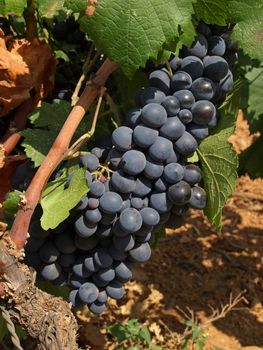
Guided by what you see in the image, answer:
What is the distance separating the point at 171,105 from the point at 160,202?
0.21 m

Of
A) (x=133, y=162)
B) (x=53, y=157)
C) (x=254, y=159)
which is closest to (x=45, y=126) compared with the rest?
(x=53, y=157)

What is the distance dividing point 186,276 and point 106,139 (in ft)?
5.74

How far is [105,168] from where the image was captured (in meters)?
1.38

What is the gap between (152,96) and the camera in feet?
4.55

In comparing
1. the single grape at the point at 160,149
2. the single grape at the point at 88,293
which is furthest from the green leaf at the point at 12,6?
the single grape at the point at 88,293

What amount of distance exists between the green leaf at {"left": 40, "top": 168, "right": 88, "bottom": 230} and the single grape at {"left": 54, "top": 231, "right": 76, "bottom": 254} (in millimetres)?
104

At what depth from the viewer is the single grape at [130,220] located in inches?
52.6

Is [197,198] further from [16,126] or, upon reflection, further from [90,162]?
[16,126]

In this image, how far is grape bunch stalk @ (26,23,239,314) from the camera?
135 cm

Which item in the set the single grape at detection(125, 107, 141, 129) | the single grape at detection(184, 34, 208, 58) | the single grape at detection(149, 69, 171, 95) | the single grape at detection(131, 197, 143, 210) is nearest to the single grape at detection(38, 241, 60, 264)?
the single grape at detection(131, 197, 143, 210)

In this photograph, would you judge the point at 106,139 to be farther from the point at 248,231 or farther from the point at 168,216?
the point at 248,231

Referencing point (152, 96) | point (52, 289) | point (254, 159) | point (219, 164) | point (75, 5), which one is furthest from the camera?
point (254, 159)

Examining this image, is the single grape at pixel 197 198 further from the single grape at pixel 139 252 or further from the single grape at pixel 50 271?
the single grape at pixel 50 271

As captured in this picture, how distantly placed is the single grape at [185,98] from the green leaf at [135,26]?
13cm
